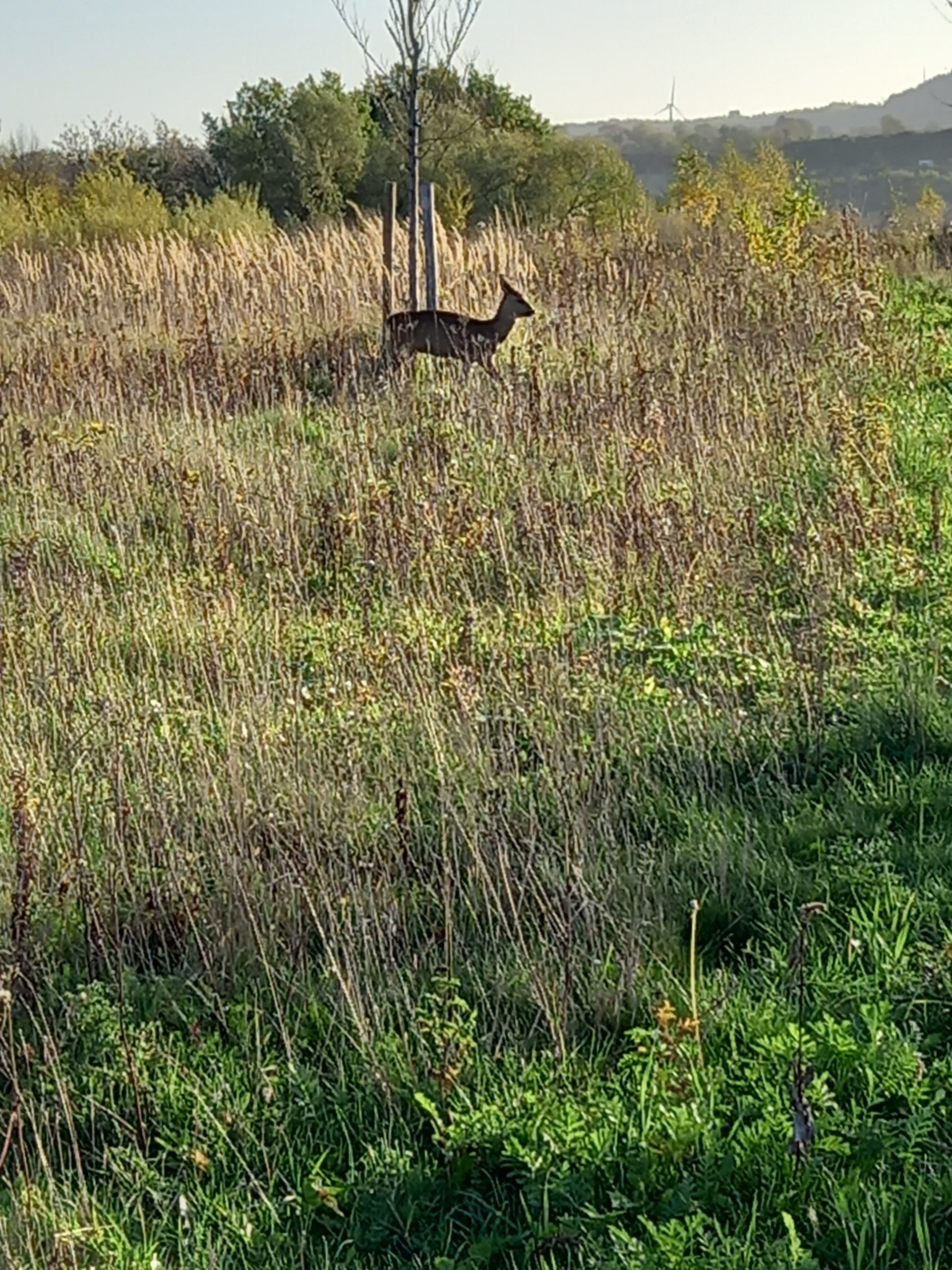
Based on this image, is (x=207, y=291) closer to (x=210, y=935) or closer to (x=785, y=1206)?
(x=210, y=935)

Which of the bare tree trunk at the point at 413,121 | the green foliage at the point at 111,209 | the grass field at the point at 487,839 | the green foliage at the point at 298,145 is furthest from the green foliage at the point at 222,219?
the grass field at the point at 487,839

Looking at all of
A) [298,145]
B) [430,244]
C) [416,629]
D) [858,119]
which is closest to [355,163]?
[298,145]

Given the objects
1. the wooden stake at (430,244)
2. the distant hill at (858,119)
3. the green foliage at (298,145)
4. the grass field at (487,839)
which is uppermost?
the distant hill at (858,119)

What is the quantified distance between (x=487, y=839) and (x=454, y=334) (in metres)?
5.68

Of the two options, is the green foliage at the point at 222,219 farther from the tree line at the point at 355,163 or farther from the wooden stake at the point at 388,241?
the wooden stake at the point at 388,241

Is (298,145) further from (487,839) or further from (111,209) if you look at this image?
(487,839)

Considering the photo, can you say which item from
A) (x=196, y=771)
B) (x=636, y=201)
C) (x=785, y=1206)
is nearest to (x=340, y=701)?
(x=196, y=771)

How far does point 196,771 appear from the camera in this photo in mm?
3701

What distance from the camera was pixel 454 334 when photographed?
8.23 meters

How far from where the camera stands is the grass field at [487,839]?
2.28 m

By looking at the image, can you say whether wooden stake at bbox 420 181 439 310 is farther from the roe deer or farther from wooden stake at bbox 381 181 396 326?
the roe deer

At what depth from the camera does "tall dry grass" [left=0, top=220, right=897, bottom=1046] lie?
9.94 feet

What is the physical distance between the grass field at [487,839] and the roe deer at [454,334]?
1.09 metres

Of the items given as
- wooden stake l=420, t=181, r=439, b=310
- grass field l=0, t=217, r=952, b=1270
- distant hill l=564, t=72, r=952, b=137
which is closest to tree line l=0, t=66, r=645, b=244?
wooden stake l=420, t=181, r=439, b=310
